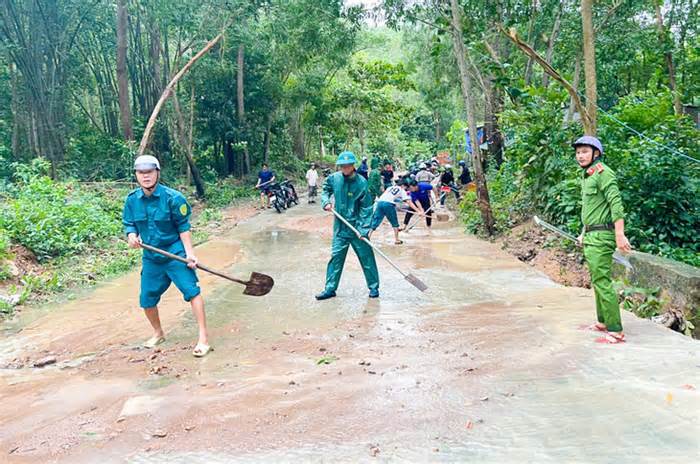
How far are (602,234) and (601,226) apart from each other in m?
0.06

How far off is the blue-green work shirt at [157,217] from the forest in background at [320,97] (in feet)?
11.8

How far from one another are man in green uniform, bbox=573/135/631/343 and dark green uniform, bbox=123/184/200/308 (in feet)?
10.7

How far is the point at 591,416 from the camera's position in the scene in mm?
2979

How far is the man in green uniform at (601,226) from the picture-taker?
4.36 meters

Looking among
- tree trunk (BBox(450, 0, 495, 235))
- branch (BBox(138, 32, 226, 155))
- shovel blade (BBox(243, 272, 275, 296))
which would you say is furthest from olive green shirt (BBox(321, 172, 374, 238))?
branch (BBox(138, 32, 226, 155))

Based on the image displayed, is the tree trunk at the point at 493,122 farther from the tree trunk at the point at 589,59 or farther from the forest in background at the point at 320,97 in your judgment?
the tree trunk at the point at 589,59

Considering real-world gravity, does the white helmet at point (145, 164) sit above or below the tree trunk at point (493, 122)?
below

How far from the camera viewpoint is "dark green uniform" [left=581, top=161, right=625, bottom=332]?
4.37 metres

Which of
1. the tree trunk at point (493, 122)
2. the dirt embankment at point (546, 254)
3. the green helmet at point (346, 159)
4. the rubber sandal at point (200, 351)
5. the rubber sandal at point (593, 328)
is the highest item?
the tree trunk at point (493, 122)

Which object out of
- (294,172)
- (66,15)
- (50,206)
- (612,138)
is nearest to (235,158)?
(294,172)

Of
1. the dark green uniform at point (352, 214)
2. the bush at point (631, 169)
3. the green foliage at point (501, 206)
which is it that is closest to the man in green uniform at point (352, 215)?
the dark green uniform at point (352, 214)

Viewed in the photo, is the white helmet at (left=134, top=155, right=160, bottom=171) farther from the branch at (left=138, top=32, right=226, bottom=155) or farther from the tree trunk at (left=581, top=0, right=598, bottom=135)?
the branch at (left=138, top=32, right=226, bottom=155)

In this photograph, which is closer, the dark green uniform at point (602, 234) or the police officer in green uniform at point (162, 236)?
the dark green uniform at point (602, 234)

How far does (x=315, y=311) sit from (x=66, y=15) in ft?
59.8
